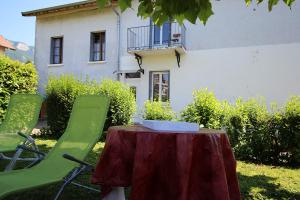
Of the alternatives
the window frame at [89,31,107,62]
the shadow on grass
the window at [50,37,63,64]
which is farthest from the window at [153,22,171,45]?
the shadow on grass

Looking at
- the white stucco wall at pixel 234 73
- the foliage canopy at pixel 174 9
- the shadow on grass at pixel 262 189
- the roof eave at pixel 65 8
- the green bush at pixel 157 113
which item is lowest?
the shadow on grass at pixel 262 189

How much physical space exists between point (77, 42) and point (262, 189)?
14.9 m

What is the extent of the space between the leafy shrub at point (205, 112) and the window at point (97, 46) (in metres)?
9.82

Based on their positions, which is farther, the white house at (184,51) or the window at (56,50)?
the window at (56,50)

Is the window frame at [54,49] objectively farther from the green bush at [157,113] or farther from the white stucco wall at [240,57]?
the green bush at [157,113]

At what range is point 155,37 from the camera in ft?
51.8

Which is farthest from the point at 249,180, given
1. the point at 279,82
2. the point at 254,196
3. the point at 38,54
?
the point at 38,54

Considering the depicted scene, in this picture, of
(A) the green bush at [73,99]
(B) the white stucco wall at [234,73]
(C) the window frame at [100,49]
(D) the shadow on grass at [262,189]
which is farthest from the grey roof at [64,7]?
(D) the shadow on grass at [262,189]

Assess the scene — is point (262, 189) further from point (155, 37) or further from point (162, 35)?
point (155, 37)

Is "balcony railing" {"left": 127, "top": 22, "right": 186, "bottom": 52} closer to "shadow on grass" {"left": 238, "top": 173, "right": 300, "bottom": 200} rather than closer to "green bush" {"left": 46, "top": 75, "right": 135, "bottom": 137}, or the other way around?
"green bush" {"left": 46, "top": 75, "right": 135, "bottom": 137}

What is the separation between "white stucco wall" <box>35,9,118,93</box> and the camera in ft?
55.9

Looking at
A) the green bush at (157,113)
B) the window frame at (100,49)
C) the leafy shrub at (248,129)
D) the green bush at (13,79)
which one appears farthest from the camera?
the window frame at (100,49)

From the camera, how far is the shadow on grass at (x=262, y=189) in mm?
4750

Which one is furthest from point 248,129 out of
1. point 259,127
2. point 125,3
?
point 125,3
